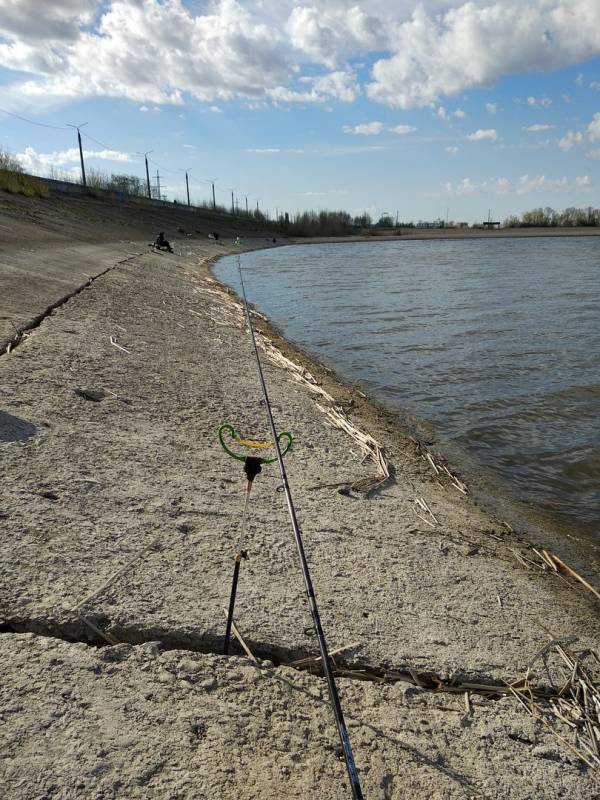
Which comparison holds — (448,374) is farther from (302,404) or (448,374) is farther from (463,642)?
(463,642)

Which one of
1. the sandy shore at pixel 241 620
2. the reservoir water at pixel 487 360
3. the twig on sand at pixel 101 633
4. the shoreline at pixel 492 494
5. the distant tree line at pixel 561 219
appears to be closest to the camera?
the sandy shore at pixel 241 620

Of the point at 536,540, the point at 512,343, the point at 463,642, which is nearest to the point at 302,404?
the point at 536,540

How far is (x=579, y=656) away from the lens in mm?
3051

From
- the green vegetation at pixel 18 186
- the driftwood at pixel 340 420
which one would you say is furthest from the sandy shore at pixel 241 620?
the green vegetation at pixel 18 186

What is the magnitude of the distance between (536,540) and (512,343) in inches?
358

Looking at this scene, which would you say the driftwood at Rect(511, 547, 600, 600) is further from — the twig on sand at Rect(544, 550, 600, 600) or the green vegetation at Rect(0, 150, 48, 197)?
the green vegetation at Rect(0, 150, 48, 197)

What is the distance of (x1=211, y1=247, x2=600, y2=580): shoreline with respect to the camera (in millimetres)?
4645

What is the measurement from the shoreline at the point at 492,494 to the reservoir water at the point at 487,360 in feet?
0.34

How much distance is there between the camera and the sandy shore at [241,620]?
2.17 m

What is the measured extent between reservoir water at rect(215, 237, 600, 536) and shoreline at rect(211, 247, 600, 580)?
4.1 inches

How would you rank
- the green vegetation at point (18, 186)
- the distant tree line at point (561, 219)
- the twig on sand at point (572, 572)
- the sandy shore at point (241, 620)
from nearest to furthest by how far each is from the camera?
the sandy shore at point (241, 620), the twig on sand at point (572, 572), the green vegetation at point (18, 186), the distant tree line at point (561, 219)

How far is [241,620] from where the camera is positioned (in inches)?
115

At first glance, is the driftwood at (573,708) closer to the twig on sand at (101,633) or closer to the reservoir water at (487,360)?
the twig on sand at (101,633)

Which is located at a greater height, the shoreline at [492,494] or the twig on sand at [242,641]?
the twig on sand at [242,641]
